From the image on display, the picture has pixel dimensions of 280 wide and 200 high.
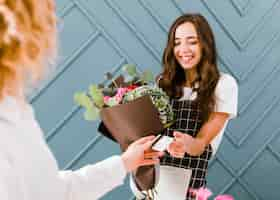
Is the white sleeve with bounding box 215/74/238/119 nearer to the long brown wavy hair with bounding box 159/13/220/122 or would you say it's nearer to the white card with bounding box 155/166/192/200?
the long brown wavy hair with bounding box 159/13/220/122

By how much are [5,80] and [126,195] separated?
1.91m

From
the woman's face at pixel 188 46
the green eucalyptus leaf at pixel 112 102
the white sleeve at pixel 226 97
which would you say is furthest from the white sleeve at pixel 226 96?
the green eucalyptus leaf at pixel 112 102

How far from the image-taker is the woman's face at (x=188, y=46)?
6.44ft

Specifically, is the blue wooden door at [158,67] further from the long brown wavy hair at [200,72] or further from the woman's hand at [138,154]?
the woman's hand at [138,154]

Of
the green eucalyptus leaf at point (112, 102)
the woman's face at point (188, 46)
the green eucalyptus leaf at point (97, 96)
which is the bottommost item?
the woman's face at point (188, 46)

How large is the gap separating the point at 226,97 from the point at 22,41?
1.24 metres

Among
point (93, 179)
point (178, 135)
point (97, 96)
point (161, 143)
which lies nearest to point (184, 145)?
point (178, 135)

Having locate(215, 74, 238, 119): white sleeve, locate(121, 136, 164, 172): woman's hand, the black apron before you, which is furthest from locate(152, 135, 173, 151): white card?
locate(215, 74, 238, 119): white sleeve

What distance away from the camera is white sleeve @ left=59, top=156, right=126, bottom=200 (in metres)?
0.97

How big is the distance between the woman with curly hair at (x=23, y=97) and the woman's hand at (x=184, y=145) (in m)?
0.94

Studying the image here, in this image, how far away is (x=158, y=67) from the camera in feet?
8.57

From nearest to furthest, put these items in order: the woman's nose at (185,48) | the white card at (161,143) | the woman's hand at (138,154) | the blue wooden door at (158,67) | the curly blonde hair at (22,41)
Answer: the curly blonde hair at (22,41) → the woman's hand at (138,154) → the white card at (161,143) → the woman's nose at (185,48) → the blue wooden door at (158,67)

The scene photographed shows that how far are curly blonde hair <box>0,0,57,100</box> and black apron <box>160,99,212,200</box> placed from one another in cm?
112

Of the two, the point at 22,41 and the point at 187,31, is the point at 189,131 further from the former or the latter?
the point at 22,41
